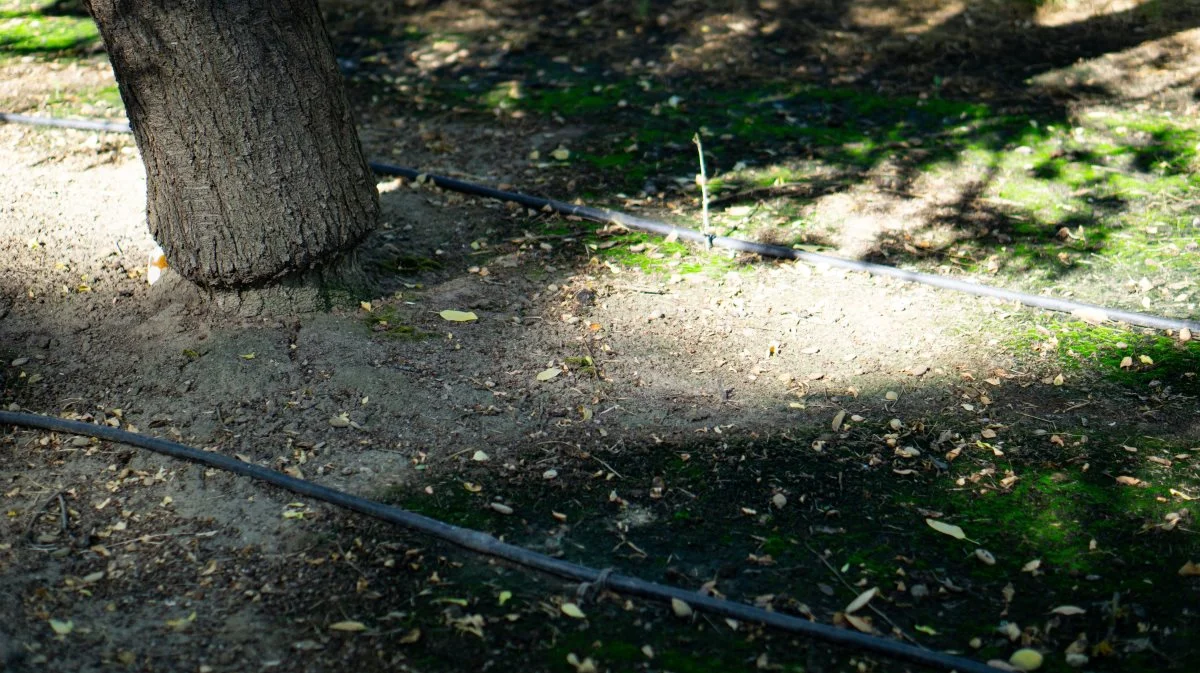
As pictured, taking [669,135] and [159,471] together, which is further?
[669,135]

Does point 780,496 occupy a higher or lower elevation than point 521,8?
lower

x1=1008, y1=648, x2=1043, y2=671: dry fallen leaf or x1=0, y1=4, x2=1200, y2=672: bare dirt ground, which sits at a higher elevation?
x1=0, y1=4, x2=1200, y2=672: bare dirt ground

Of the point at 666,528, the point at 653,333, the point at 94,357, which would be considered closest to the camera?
the point at 666,528

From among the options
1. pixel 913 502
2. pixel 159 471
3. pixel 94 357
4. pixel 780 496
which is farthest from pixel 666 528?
pixel 94 357

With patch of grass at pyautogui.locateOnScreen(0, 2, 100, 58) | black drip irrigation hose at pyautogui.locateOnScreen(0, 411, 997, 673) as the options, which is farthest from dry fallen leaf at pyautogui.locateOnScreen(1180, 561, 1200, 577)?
patch of grass at pyautogui.locateOnScreen(0, 2, 100, 58)

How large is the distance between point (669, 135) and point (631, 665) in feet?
12.7

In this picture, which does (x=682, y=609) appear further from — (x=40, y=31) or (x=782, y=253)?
(x=40, y=31)

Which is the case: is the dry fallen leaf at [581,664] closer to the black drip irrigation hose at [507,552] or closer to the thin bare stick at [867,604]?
the black drip irrigation hose at [507,552]

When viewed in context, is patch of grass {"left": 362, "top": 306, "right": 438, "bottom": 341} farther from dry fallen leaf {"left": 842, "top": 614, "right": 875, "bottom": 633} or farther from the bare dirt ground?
dry fallen leaf {"left": 842, "top": 614, "right": 875, "bottom": 633}

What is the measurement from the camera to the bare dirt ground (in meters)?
2.71

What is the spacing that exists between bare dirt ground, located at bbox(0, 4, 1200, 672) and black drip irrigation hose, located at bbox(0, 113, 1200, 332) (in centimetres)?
7

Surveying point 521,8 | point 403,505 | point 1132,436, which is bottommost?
point 1132,436

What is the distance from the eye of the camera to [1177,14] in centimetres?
718

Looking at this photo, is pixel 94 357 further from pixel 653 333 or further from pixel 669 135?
pixel 669 135
